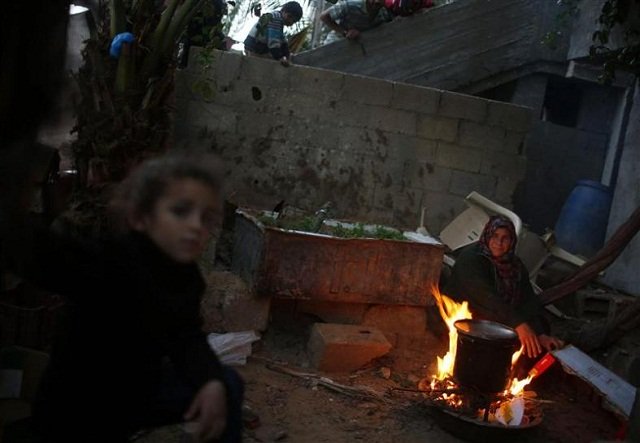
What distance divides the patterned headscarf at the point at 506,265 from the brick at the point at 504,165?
168 cm

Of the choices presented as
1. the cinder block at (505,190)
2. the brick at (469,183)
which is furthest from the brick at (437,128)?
the cinder block at (505,190)

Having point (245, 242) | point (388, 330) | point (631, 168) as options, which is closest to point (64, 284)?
point (245, 242)

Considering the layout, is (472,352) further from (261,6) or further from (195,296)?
(261,6)

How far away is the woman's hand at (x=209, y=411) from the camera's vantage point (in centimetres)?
195

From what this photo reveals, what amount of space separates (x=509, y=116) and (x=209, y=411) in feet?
19.2

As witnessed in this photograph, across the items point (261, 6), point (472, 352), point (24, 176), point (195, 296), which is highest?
point (261, 6)

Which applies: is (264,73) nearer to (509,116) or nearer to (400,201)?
(400,201)

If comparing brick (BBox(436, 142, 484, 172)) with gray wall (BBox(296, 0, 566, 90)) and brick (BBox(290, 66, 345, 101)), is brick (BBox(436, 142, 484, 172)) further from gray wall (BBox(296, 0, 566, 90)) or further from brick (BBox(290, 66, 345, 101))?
gray wall (BBox(296, 0, 566, 90))

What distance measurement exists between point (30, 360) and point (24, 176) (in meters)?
1.90

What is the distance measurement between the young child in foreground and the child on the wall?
17.4 ft

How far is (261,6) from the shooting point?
667cm

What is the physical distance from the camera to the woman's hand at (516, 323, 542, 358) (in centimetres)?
494

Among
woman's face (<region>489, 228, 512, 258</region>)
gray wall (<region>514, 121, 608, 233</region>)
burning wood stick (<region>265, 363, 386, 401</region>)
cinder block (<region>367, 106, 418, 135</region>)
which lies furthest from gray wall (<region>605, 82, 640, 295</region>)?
burning wood stick (<region>265, 363, 386, 401</region>)

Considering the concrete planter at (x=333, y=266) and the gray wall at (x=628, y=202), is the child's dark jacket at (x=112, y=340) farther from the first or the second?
the gray wall at (x=628, y=202)
